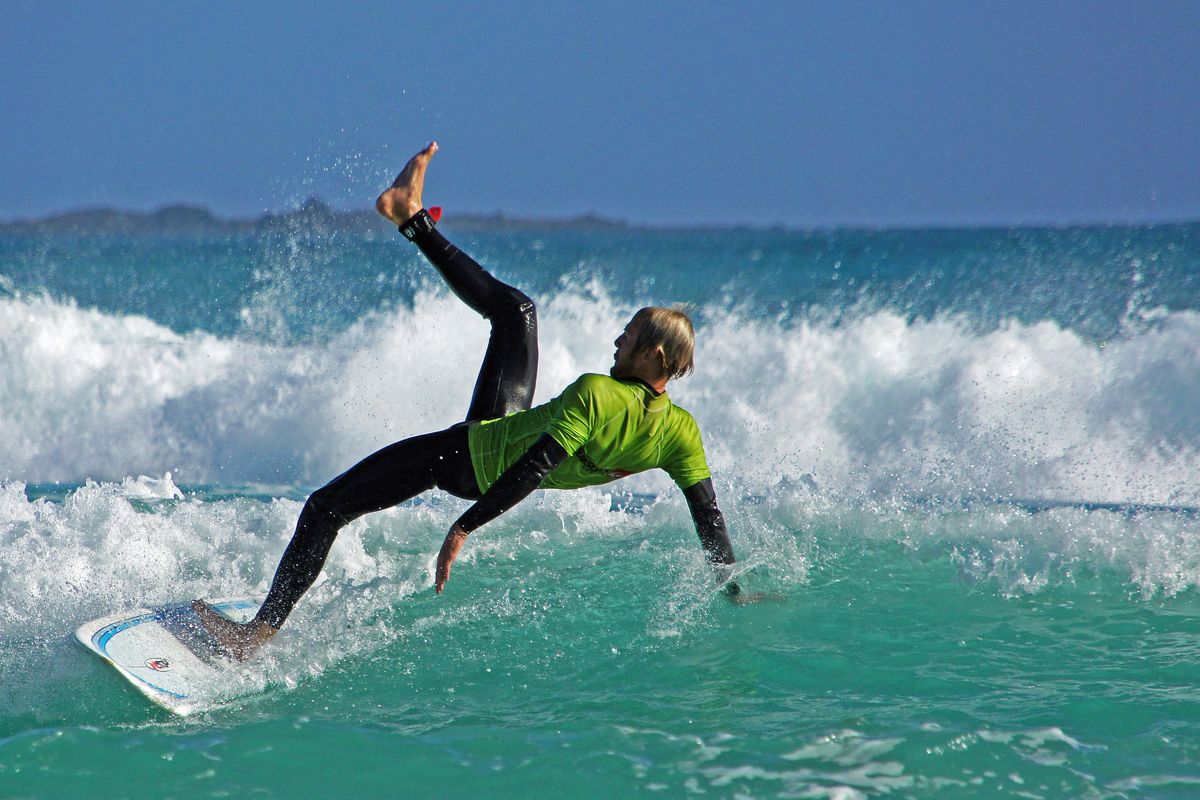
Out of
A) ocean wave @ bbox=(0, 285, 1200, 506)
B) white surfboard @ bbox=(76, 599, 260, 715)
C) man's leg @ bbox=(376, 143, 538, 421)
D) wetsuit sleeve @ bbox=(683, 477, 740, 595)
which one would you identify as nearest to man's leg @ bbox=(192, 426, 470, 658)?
white surfboard @ bbox=(76, 599, 260, 715)

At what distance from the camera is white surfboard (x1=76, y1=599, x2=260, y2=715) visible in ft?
13.7

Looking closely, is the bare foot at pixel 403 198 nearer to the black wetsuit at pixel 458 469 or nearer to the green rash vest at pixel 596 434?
the black wetsuit at pixel 458 469

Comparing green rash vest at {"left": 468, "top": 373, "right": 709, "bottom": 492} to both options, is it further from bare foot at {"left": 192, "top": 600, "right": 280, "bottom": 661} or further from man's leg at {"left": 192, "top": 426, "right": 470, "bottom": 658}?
bare foot at {"left": 192, "top": 600, "right": 280, "bottom": 661}

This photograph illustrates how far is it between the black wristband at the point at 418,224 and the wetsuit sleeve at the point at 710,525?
1688 mm

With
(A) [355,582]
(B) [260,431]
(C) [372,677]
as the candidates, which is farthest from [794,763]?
(B) [260,431]

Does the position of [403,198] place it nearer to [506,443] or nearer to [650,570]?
[506,443]

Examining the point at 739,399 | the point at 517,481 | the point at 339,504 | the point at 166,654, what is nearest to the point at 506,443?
the point at 517,481

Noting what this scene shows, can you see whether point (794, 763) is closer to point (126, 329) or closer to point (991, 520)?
point (991, 520)

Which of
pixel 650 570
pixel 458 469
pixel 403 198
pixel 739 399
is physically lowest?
pixel 650 570

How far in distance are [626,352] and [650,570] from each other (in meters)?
1.93

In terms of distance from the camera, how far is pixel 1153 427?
30.3 feet

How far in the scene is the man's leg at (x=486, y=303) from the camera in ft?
16.1

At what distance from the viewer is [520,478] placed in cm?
421

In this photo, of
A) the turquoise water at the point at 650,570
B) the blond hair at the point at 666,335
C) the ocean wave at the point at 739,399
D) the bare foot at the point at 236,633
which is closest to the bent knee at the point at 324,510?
the bare foot at the point at 236,633
